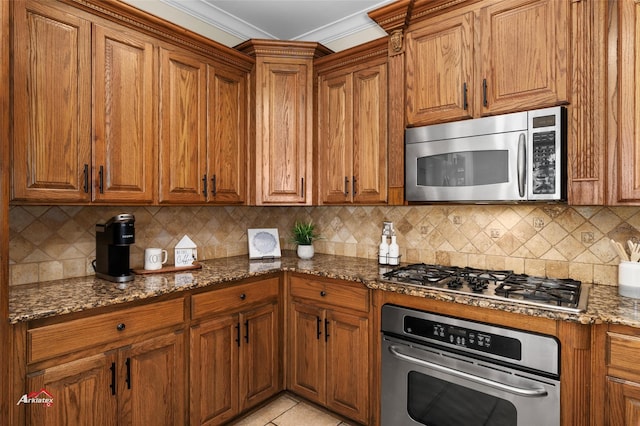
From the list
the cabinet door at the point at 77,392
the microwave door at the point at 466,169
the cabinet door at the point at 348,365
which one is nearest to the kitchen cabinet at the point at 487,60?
the microwave door at the point at 466,169

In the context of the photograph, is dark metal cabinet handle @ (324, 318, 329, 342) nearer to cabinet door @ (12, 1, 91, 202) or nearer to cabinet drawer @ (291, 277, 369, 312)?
cabinet drawer @ (291, 277, 369, 312)

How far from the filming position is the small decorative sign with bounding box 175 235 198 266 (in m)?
2.49

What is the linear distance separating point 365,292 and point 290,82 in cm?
167

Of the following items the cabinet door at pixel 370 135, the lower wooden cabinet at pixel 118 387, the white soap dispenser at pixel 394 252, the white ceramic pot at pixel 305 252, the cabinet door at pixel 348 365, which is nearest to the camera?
the lower wooden cabinet at pixel 118 387

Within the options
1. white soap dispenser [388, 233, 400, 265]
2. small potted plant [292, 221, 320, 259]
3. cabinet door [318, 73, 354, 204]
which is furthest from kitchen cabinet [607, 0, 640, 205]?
small potted plant [292, 221, 320, 259]

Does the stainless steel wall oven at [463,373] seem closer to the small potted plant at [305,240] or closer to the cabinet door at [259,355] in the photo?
the cabinet door at [259,355]

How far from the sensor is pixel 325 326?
2414 millimetres

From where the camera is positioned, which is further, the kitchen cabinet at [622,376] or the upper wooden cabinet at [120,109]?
the upper wooden cabinet at [120,109]

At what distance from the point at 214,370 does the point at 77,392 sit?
74 cm

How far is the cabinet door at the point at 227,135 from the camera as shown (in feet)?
8.30

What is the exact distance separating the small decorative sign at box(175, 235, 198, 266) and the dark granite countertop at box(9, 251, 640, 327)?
118 mm

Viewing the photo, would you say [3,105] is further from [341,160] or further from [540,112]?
[540,112]

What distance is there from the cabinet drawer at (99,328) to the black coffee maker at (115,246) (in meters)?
0.31

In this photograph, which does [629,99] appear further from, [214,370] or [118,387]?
[118,387]
